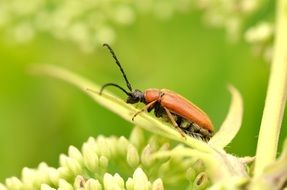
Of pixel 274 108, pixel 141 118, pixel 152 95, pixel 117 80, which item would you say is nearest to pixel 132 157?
pixel 141 118

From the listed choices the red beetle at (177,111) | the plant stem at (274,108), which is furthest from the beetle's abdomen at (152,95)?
the plant stem at (274,108)

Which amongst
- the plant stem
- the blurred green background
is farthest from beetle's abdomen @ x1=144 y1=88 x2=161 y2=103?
the blurred green background

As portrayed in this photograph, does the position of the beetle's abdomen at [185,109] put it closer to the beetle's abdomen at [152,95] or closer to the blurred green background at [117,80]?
the beetle's abdomen at [152,95]

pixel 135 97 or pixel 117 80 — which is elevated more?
pixel 117 80

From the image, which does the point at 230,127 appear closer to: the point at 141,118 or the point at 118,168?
the point at 141,118

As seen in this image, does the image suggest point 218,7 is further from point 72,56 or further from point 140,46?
point 72,56

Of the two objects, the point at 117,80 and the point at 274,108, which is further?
the point at 117,80
